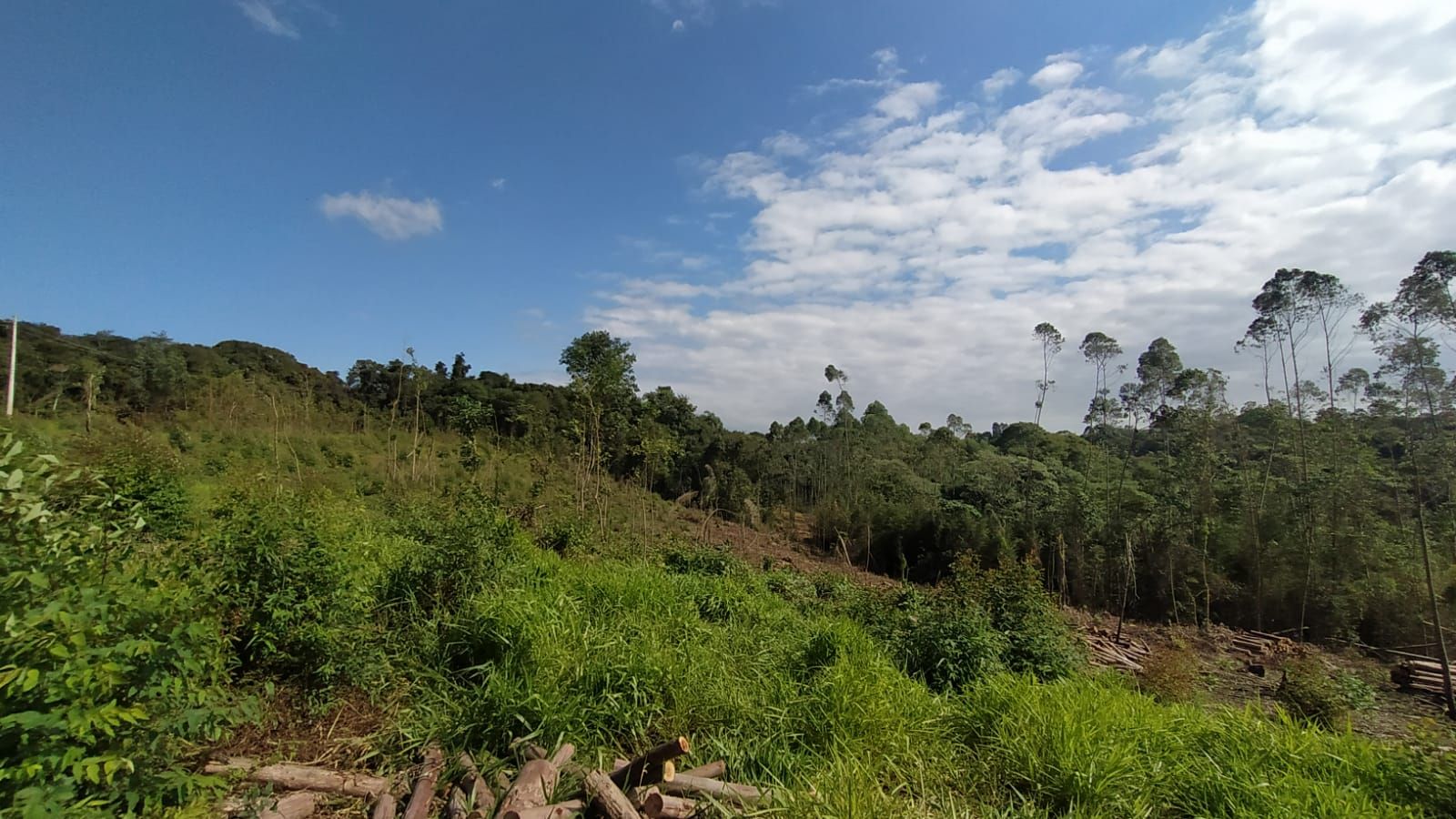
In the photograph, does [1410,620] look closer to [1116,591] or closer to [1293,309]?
[1116,591]

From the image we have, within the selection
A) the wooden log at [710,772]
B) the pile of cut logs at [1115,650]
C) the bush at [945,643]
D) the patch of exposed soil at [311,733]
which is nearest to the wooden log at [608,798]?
the wooden log at [710,772]

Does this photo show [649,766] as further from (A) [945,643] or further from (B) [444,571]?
(A) [945,643]

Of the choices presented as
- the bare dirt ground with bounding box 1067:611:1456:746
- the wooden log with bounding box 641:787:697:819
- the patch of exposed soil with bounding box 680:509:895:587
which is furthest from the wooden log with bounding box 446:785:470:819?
the patch of exposed soil with bounding box 680:509:895:587

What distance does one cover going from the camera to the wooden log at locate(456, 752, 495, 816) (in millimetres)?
2479

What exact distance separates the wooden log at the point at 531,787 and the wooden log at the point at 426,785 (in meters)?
0.35

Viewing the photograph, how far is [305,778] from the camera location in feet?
8.22

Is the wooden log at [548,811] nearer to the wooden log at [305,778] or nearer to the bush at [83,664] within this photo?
the wooden log at [305,778]

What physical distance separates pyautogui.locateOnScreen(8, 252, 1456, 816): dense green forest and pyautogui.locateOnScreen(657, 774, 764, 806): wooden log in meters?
0.23

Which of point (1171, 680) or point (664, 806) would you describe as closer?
point (664, 806)

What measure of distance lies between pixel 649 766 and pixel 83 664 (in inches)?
74.6

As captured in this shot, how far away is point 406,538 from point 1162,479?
1761cm

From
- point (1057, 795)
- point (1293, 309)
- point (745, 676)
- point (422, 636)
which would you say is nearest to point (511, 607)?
point (422, 636)

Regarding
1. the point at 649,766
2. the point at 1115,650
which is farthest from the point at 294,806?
the point at 1115,650

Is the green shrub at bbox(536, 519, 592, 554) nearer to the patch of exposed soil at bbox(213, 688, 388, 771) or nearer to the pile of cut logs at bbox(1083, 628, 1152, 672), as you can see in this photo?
the patch of exposed soil at bbox(213, 688, 388, 771)
